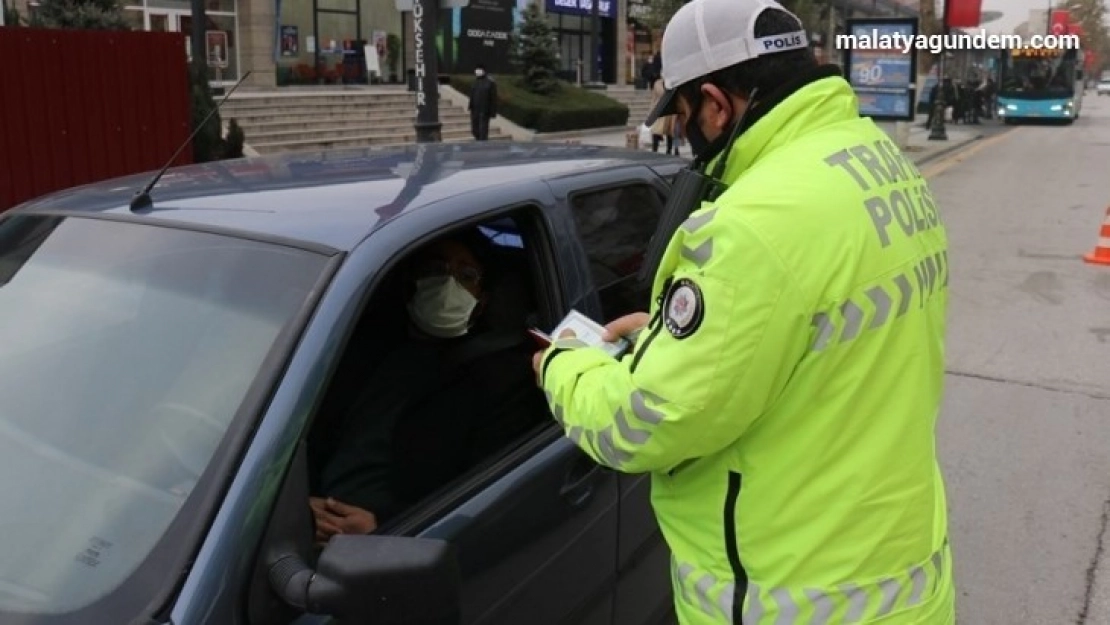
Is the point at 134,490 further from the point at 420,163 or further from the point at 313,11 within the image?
the point at 313,11

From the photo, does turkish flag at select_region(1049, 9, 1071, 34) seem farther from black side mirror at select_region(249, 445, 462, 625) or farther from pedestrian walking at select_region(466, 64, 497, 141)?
black side mirror at select_region(249, 445, 462, 625)

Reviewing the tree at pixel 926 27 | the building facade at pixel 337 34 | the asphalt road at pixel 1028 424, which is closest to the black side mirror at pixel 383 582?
the asphalt road at pixel 1028 424

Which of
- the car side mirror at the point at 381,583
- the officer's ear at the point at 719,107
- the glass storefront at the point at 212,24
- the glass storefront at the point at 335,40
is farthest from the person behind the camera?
the glass storefront at the point at 335,40

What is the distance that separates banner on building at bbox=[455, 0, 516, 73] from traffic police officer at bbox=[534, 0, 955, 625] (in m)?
28.8

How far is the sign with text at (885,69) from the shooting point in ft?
73.4

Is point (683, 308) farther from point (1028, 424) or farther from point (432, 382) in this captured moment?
point (1028, 424)

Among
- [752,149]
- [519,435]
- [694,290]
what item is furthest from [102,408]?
[752,149]

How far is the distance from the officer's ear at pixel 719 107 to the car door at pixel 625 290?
0.84 meters

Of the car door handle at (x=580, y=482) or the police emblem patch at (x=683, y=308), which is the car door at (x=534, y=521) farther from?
the police emblem patch at (x=683, y=308)

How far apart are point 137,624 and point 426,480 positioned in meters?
1.01

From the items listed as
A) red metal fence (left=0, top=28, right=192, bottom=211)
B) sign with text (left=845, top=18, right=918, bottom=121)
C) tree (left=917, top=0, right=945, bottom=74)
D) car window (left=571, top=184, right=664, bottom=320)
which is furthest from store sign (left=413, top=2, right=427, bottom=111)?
tree (left=917, top=0, right=945, bottom=74)

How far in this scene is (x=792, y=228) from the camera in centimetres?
160

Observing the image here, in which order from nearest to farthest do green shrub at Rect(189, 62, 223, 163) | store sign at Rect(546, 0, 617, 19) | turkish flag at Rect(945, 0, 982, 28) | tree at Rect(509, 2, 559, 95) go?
1. green shrub at Rect(189, 62, 223, 163)
2. tree at Rect(509, 2, 559, 95)
3. turkish flag at Rect(945, 0, 982, 28)
4. store sign at Rect(546, 0, 617, 19)

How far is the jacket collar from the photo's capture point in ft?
5.88
